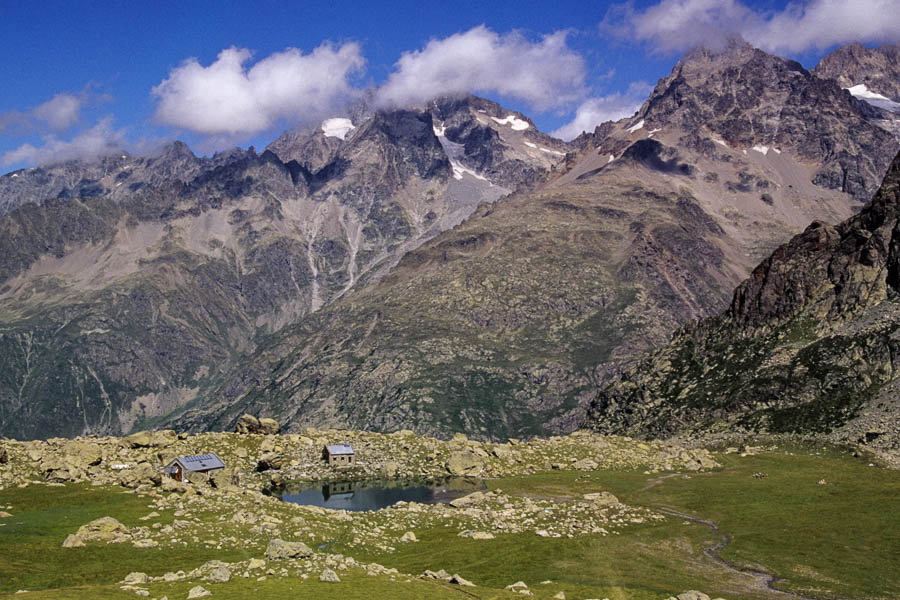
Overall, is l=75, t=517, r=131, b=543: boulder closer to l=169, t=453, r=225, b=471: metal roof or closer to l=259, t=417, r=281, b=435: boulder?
l=169, t=453, r=225, b=471: metal roof

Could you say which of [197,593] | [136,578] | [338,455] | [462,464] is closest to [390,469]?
[338,455]

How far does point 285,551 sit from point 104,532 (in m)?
24.8

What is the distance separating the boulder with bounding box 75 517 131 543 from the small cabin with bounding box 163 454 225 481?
51.1m

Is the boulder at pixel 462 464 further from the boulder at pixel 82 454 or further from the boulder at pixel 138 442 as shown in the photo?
the boulder at pixel 82 454

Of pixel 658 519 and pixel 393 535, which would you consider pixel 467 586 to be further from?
pixel 658 519

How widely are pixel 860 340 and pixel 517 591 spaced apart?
520 ft

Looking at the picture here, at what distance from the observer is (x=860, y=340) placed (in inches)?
7574

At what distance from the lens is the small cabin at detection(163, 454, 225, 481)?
135 metres

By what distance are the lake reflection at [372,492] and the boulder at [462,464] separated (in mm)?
2440

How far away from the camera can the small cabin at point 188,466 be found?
135 m

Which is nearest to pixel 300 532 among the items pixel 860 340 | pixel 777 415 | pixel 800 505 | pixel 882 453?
pixel 800 505

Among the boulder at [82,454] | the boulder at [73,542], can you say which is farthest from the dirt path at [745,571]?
the boulder at [82,454]

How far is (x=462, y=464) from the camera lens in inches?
6521

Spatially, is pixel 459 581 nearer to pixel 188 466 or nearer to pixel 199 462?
pixel 188 466
